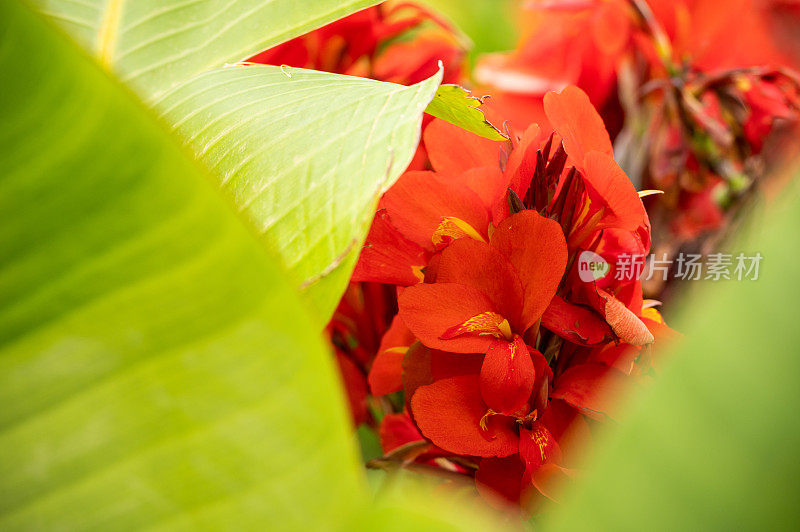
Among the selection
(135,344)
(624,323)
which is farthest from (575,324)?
(135,344)

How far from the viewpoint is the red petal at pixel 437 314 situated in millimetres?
212

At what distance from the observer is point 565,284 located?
0.76 feet

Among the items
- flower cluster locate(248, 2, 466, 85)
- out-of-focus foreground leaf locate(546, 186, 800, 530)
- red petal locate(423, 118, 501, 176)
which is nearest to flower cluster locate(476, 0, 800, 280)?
flower cluster locate(248, 2, 466, 85)

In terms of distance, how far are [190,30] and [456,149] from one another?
10cm

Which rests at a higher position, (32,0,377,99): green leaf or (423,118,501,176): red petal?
(32,0,377,99): green leaf

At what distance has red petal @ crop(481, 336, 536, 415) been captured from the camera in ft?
Result: 0.68

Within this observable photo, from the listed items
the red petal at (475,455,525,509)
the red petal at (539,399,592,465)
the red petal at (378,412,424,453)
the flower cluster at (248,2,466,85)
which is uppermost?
the flower cluster at (248,2,466,85)

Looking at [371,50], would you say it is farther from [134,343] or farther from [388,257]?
[134,343]

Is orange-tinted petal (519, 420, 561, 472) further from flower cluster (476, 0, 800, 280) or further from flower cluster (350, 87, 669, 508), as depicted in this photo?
flower cluster (476, 0, 800, 280)

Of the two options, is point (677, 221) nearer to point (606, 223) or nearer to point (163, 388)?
point (606, 223)

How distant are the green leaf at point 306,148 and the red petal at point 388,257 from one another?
5 centimetres

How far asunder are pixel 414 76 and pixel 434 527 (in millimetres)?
345

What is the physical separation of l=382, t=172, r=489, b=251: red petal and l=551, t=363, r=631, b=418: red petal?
6cm

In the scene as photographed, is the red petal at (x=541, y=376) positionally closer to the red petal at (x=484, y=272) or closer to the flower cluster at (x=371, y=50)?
the red petal at (x=484, y=272)
